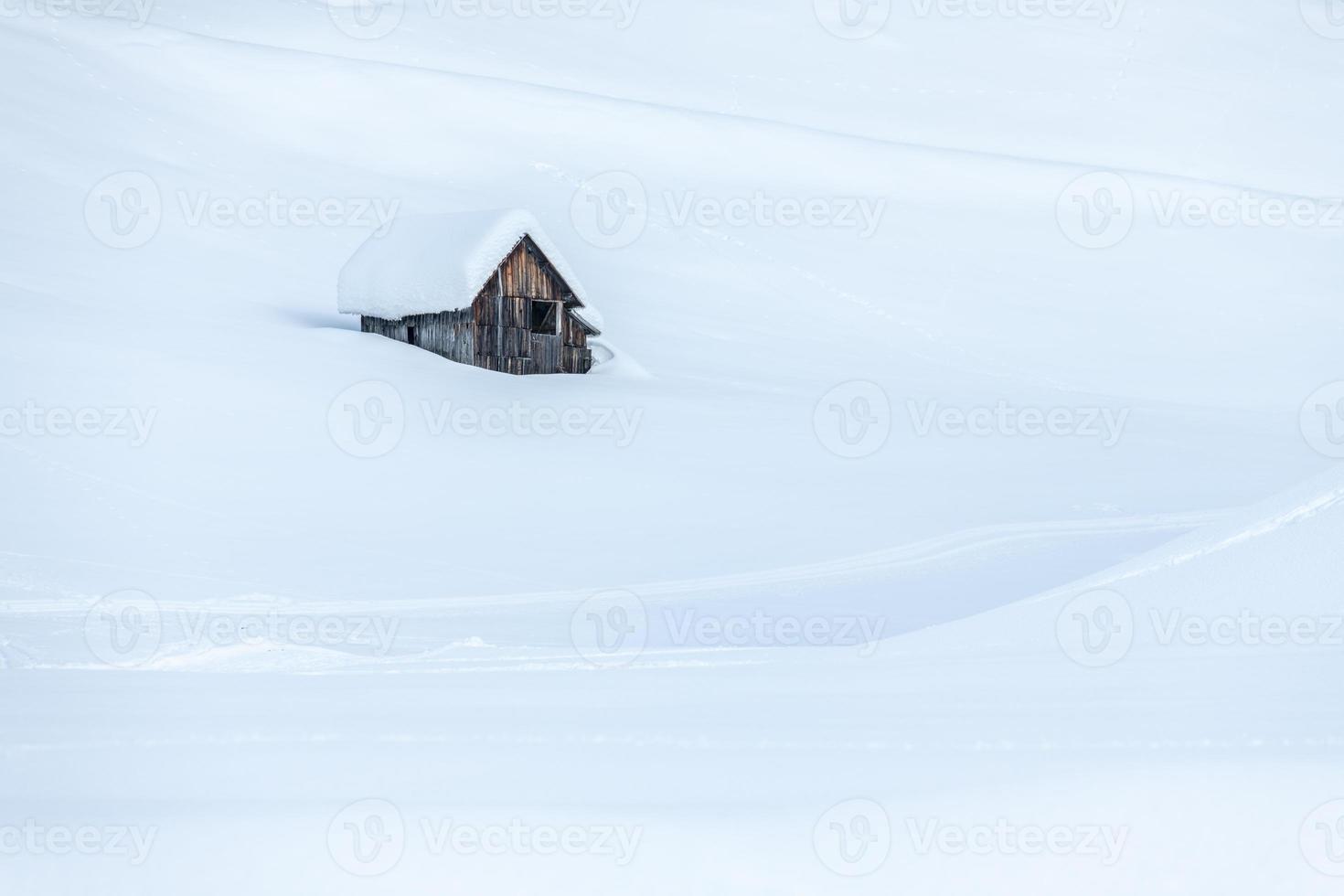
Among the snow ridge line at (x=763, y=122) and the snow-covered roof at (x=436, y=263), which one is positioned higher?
the snow ridge line at (x=763, y=122)

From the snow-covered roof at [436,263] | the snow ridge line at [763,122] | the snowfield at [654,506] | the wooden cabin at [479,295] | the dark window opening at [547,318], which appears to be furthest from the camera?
the snow ridge line at [763,122]

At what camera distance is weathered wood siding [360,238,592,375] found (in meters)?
20.6

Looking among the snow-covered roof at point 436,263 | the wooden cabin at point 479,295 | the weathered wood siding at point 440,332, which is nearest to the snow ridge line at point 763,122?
the snow-covered roof at point 436,263

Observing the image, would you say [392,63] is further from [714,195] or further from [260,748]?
[260,748]

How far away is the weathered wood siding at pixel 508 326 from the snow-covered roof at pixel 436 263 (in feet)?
0.66

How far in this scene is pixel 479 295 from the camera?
2041 centimetres

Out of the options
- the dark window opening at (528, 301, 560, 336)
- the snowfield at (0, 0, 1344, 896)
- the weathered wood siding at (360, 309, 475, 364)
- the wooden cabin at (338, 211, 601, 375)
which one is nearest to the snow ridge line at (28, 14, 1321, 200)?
the snowfield at (0, 0, 1344, 896)

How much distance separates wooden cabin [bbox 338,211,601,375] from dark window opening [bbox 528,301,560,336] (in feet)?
0.05

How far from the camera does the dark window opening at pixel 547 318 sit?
2139 cm

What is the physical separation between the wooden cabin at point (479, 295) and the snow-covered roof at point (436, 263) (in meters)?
0.02

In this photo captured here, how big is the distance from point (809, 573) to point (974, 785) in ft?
19.9

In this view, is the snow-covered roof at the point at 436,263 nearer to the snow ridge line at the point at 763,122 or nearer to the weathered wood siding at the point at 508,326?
the weathered wood siding at the point at 508,326

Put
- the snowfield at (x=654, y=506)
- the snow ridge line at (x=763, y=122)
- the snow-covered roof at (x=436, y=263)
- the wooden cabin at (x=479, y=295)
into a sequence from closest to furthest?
the snowfield at (x=654, y=506), the snow-covered roof at (x=436, y=263), the wooden cabin at (x=479, y=295), the snow ridge line at (x=763, y=122)

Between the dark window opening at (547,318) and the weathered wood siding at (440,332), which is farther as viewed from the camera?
the dark window opening at (547,318)
